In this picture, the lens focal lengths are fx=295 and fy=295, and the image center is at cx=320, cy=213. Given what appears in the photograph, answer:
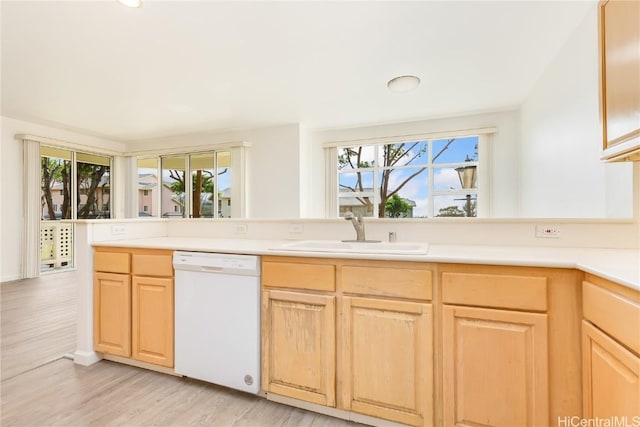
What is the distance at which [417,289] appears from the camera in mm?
1376

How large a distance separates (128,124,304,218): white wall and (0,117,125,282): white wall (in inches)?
120

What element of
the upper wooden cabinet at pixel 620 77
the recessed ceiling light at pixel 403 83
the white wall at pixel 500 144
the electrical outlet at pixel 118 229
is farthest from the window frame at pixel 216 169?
the upper wooden cabinet at pixel 620 77

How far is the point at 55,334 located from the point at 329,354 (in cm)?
266

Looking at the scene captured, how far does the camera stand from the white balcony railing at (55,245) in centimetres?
522

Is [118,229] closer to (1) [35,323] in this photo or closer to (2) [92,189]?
(1) [35,323]

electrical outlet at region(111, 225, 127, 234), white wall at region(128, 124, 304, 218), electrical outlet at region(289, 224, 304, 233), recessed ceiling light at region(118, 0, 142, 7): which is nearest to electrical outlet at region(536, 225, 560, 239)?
electrical outlet at region(289, 224, 304, 233)

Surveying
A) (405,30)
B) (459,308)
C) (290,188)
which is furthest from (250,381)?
(290,188)

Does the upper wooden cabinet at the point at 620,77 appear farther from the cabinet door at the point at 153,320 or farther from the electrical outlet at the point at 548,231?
the cabinet door at the point at 153,320

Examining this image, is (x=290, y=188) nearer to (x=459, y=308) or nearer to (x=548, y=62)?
(x=548, y=62)

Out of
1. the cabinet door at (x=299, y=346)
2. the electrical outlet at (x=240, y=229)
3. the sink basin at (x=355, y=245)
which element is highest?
the electrical outlet at (x=240, y=229)

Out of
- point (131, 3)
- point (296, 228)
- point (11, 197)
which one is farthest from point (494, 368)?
point (11, 197)

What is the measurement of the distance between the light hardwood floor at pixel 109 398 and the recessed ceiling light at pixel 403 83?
328 cm

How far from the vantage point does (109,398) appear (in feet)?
5.66

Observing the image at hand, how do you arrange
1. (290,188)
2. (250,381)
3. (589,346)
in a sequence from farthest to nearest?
(290,188) → (250,381) → (589,346)
